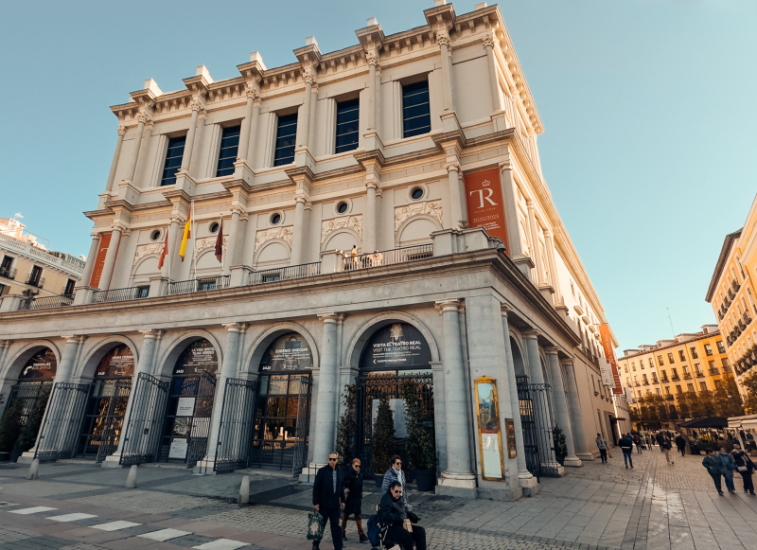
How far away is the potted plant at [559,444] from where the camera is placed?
18.1 metres

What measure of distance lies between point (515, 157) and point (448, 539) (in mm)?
17950

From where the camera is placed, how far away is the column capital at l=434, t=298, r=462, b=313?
1371 cm

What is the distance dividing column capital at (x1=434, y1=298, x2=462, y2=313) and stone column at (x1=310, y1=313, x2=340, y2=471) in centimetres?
403

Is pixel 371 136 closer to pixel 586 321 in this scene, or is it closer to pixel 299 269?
pixel 299 269

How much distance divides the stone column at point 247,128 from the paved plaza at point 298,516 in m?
17.5

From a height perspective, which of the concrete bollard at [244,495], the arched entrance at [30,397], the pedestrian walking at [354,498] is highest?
the arched entrance at [30,397]

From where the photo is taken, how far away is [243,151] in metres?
24.6

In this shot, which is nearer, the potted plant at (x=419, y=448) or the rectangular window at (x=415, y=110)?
the potted plant at (x=419, y=448)

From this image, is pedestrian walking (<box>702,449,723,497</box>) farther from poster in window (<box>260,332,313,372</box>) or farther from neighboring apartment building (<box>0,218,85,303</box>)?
neighboring apartment building (<box>0,218,85,303</box>)

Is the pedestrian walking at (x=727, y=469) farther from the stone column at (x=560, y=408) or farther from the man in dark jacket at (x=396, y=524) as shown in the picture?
the man in dark jacket at (x=396, y=524)

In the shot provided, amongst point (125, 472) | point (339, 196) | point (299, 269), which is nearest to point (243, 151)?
point (339, 196)

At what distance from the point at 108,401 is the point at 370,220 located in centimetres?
1595

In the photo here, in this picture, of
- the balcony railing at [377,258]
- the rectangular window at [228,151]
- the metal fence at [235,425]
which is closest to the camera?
the metal fence at [235,425]

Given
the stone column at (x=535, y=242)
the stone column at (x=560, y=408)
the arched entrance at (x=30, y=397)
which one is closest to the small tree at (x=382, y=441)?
the stone column at (x=560, y=408)
